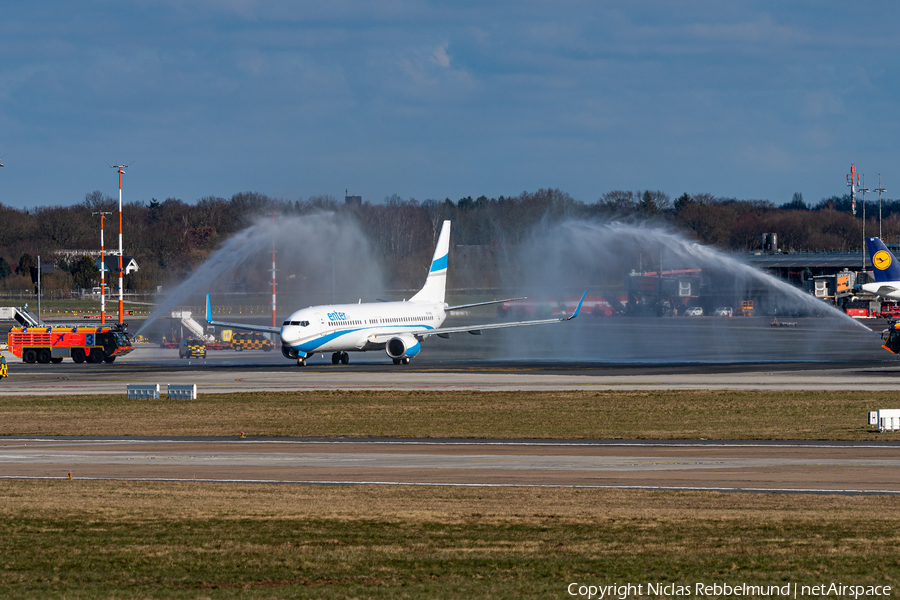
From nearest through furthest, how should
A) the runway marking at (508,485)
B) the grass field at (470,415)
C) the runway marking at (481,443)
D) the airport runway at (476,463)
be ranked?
the runway marking at (508,485), the airport runway at (476,463), the runway marking at (481,443), the grass field at (470,415)

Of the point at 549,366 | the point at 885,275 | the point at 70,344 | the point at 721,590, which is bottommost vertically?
the point at 721,590

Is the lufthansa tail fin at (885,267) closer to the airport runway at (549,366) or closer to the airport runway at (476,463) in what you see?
the airport runway at (549,366)

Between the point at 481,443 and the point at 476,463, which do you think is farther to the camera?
the point at 481,443

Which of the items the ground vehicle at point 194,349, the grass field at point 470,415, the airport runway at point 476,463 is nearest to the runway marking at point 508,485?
the airport runway at point 476,463

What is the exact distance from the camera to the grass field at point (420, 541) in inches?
621

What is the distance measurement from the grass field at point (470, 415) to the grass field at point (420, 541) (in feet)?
51.1

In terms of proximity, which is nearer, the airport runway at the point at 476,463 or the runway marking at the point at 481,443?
the airport runway at the point at 476,463

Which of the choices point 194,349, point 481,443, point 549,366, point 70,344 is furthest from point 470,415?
point 70,344

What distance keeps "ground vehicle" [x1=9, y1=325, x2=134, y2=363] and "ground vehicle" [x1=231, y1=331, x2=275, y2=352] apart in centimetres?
1888

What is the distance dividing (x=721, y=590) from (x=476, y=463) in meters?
17.2

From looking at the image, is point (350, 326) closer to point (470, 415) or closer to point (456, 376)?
point (456, 376)

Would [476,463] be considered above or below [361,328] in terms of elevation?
below

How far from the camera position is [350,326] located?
78.1 meters

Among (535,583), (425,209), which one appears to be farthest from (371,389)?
(425,209)
